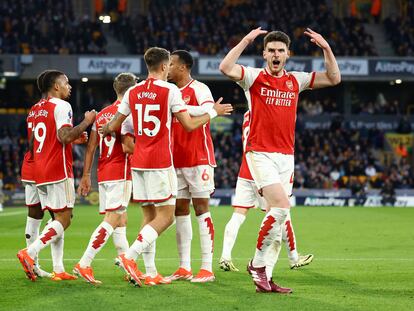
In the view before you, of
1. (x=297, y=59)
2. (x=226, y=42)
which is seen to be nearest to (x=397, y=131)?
(x=297, y=59)

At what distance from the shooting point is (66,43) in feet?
128

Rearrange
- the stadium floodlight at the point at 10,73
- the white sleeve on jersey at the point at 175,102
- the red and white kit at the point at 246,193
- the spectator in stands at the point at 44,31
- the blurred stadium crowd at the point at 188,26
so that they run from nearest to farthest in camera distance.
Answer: the white sleeve on jersey at the point at 175,102 → the red and white kit at the point at 246,193 → the stadium floodlight at the point at 10,73 → the spectator in stands at the point at 44,31 → the blurred stadium crowd at the point at 188,26

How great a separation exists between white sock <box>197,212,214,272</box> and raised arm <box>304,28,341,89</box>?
6.68ft

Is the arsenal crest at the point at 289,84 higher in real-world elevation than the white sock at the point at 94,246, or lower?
higher

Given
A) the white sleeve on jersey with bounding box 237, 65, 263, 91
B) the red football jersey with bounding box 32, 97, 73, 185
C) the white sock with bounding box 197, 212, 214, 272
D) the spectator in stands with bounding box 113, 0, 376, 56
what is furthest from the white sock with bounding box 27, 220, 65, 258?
the spectator in stands with bounding box 113, 0, 376, 56

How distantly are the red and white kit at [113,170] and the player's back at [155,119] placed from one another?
2.76 ft

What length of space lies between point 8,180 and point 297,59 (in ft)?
43.8

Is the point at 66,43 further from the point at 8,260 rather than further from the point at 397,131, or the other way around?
the point at 8,260

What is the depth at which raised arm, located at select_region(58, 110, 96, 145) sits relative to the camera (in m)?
9.57

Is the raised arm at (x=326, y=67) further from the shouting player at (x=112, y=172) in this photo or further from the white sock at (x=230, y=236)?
the white sock at (x=230, y=236)

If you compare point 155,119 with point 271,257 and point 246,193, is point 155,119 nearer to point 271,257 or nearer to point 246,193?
point 271,257

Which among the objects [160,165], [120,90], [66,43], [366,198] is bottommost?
[366,198]

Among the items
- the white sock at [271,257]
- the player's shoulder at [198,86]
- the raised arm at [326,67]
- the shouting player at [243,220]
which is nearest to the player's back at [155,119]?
the player's shoulder at [198,86]

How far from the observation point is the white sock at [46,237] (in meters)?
9.59
